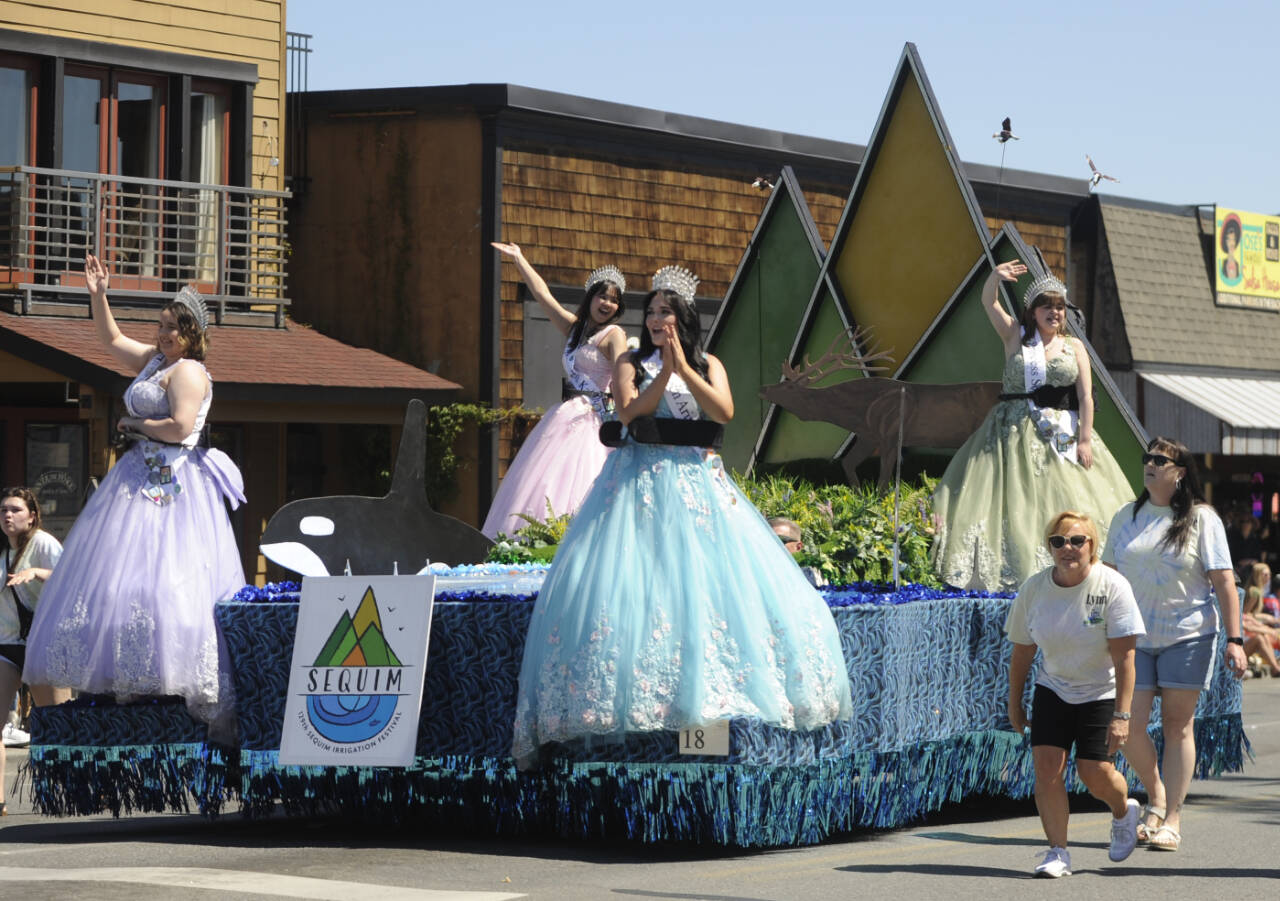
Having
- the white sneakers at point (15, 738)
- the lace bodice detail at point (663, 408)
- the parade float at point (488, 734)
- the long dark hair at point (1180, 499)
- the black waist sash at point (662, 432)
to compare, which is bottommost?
the white sneakers at point (15, 738)

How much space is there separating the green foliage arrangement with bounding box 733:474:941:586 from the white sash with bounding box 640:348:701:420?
264cm

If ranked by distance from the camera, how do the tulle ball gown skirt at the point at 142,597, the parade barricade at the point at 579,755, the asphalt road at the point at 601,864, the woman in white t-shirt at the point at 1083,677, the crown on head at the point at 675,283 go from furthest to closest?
the tulle ball gown skirt at the point at 142,597
the crown on head at the point at 675,283
the parade barricade at the point at 579,755
the woman in white t-shirt at the point at 1083,677
the asphalt road at the point at 601,864

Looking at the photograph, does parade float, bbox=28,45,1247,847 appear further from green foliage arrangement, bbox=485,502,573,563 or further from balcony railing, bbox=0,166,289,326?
balcony railing, bbox=0,166,289,326

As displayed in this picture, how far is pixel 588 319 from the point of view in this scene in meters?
11.3

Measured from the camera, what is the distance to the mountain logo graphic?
881 cm

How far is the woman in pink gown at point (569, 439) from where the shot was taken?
37.0 ft

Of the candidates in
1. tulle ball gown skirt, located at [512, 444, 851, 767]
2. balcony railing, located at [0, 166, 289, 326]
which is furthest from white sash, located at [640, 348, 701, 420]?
balcony railing, located at [0, 166, 289, 326]

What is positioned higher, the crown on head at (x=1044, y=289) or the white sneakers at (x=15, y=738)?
the crown on head at (x=1044, y=289)

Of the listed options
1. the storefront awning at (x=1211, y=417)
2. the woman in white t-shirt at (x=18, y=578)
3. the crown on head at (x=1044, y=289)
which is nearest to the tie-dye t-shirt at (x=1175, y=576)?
the crown on head at (x=1044, y=289)

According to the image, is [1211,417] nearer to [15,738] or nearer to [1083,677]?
[15,738]

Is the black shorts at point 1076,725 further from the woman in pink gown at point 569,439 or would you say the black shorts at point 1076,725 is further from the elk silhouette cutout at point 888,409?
the elk silhouette cutout at point 888,409

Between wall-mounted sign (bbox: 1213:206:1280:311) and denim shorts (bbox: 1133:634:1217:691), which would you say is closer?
denim shorts (bbox: 1133:634:1217:691)

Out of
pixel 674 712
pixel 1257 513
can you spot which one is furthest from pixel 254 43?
pixel 1257 513

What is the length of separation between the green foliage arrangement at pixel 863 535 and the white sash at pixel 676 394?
8.68 feet
